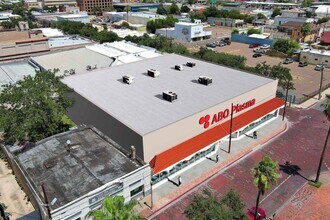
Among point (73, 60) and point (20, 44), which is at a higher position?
point (20, 44)

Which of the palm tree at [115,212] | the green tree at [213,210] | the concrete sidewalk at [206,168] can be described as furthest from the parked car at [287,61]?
the palm tree at [115,212]

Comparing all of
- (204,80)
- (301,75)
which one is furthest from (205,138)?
(301,75)

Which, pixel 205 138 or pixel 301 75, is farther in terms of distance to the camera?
pixel 301 75

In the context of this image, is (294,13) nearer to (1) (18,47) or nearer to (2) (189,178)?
(1) (18,47)

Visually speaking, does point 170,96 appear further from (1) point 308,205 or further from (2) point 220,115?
(1) point 308,205

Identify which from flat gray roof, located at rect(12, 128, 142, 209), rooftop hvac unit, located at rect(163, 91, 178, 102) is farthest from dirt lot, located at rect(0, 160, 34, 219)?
rooftop hvac unit, located at rect(163, 91, 178, 102)

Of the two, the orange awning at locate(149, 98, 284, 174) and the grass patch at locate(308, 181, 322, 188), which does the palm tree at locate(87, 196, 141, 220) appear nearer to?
the orange awning at locate(149, 98, 284, 174)

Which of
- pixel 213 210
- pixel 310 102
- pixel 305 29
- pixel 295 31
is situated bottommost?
pixel 310 102
